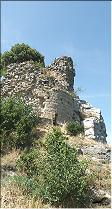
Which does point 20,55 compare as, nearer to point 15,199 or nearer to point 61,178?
point 61,178

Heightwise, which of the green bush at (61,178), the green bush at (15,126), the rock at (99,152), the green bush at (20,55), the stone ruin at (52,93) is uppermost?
the green bush at (20,55)

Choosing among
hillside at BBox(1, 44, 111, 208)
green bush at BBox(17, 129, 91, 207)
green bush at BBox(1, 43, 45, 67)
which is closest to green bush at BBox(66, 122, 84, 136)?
hillside at BBox(1, 44, 111, 208)

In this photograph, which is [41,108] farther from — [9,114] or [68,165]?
[68,165]

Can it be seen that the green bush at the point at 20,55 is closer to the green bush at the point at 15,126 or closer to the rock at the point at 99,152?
the green bush at the point at 15,126

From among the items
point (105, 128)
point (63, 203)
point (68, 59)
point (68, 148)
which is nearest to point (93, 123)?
point (105, 128)

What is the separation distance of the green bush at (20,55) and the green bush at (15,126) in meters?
12.4

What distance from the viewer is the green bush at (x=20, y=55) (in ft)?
99.2

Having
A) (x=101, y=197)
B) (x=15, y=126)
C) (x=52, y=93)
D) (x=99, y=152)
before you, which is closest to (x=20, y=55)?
(x=52, y=93)

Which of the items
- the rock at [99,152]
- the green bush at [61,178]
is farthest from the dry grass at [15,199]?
the rock at [99,152]

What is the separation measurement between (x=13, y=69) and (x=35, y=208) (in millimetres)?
13593

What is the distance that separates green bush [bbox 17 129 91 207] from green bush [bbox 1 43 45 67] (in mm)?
17936

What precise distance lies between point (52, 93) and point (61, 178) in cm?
1009

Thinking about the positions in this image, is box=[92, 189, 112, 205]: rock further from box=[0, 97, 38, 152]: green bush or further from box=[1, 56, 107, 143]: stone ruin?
box=[1, 56, 107, 143]: stone ruin

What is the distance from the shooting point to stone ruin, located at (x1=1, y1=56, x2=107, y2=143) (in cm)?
2123
